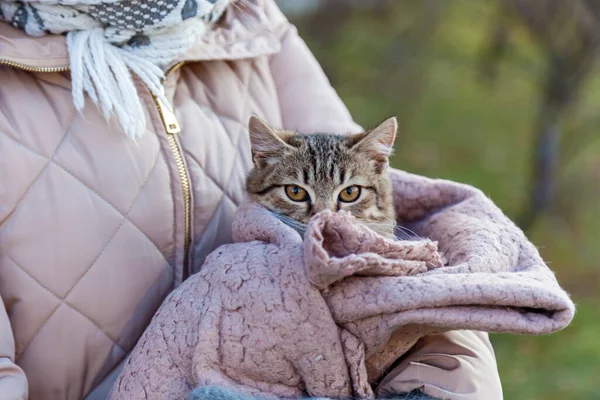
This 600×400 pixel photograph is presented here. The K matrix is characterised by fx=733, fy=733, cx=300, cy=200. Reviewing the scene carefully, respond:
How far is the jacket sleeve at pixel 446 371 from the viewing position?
1355 millimetres

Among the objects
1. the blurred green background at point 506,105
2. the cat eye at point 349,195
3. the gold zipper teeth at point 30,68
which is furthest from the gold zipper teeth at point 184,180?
the blurred green background at point 506,105

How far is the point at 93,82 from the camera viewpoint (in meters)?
1.55

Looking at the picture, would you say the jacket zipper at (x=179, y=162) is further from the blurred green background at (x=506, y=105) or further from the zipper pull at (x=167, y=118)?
the blurred green background at (x=506, y=105)

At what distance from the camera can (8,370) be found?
1389 mm

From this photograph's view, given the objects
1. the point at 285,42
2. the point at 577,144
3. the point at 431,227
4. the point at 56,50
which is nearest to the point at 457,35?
the point at 577,144

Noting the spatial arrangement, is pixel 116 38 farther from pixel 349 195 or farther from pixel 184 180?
pixel 349 195

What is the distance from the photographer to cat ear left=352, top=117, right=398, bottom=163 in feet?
5.92

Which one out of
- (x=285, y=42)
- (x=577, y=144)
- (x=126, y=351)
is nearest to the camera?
(x=126, y=351)

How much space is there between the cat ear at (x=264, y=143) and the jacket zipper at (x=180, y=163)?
0.19 meters

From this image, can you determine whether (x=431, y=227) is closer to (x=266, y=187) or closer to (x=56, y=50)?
(x=266, y=187)

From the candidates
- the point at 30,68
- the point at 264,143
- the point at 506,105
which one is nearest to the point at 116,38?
the point at 30,68

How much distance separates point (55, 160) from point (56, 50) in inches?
9.1

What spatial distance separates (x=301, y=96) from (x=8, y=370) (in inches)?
41.2

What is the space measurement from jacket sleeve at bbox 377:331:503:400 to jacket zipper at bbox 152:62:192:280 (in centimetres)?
57
